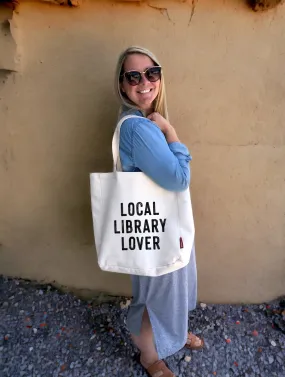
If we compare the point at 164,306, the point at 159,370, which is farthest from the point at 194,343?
the point at 164,306

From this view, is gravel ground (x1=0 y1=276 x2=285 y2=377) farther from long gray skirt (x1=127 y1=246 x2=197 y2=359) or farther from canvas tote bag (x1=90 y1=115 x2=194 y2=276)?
canvas tote bag (x1=90 y1=115 x2=194 y2=276)

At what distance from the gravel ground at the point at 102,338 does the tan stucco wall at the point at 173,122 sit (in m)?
0.13

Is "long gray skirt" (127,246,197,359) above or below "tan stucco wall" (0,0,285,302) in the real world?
below

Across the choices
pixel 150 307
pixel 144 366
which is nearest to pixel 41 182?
pixel 150 307

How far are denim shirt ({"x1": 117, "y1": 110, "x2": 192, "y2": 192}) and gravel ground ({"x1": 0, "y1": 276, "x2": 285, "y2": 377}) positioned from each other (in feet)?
3.74

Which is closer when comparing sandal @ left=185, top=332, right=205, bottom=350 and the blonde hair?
the blonde hair

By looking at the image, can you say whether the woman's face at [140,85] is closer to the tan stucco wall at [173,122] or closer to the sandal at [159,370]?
the tan stucco wall at [173,122]

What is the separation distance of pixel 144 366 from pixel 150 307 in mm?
425

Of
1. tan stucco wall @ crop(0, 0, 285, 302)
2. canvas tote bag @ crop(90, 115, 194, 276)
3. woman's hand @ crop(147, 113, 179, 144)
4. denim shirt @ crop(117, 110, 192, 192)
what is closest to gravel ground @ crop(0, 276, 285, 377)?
tan stucco wall @ crop(0, 0, 285, 302)

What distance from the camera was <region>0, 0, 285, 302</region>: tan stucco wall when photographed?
1.91m

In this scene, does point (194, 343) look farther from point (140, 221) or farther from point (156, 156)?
point (156, 156)

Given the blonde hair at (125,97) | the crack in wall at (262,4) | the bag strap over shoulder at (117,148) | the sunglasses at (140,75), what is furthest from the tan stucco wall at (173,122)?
the bag strap over shoulder at (117,148)

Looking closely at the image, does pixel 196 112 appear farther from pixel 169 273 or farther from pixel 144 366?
pixel 144 366

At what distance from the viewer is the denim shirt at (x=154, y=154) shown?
1454 mm
